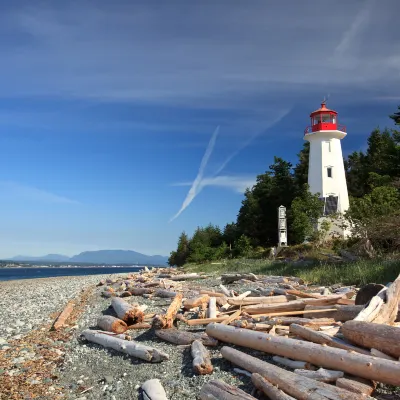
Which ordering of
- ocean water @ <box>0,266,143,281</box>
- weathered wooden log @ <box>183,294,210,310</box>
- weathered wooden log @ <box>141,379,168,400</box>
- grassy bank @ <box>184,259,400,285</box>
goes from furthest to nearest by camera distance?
1. ocean water @ <box>0,266,143,281</box>
2. grassy bank @ <box>184,259,400,285</box>
3. weathered wooden log @ <box>183,294,210,310</box>
4. weathered wooden log @ <box>141,379,168,400</box>

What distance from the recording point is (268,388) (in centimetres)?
550

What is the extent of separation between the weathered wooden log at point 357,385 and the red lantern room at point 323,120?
33201 millimetres

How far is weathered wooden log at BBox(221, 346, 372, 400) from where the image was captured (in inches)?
197

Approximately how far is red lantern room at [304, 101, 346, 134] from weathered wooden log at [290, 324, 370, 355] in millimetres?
31678

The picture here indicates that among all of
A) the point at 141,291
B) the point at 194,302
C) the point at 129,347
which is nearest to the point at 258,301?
the point at 194,302

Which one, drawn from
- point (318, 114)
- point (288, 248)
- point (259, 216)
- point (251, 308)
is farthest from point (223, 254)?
point (251, 308)

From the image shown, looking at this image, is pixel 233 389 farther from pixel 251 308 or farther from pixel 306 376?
pixel 251 308

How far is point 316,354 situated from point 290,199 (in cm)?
3636

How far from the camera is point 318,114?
Answer: 3741cm

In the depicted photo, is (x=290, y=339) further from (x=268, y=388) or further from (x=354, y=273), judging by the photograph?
(x=354, y=273)

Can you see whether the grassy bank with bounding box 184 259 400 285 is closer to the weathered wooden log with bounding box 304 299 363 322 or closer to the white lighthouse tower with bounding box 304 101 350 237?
the weathered wooden log with bounding box 304 299 363 322

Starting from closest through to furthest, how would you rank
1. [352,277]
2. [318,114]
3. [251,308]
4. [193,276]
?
1. [251,308]
2. [352,277]
3. [193,276]
4. [318,114]

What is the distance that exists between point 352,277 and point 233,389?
10.7 m

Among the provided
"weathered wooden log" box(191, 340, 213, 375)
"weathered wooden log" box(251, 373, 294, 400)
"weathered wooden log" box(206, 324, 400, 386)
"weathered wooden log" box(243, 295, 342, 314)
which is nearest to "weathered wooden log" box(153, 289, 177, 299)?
"weathered wooden log" box(243, 295, 342, 314)
